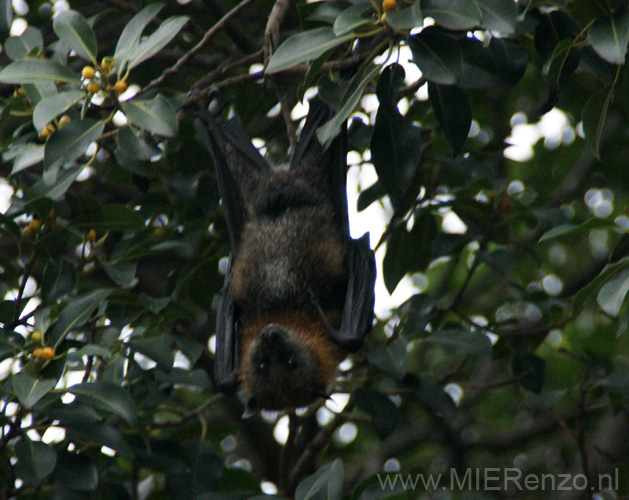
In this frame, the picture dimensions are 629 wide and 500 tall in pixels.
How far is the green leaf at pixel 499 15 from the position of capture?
10.4 ft

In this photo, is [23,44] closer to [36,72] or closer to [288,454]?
[36,72]

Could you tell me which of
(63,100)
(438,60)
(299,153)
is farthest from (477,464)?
(63,100)

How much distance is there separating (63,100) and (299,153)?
1.85 metres

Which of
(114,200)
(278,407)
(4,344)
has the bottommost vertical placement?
(278,407)

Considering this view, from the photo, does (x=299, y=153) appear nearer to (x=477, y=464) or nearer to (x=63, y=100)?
(x=63, y=100)

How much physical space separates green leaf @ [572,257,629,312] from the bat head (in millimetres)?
1936

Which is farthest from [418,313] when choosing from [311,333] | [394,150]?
[394,150]

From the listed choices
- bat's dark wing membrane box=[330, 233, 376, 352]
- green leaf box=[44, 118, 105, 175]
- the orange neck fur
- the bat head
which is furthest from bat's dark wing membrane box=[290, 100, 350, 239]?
green leaf box=[44, 118, 105, 175]

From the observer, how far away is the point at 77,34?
387 cm

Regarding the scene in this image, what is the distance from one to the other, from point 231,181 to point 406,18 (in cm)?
225

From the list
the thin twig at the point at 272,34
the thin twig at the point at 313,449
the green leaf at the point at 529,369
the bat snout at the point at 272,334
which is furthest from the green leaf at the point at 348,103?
the green leaf at the point at 529,369

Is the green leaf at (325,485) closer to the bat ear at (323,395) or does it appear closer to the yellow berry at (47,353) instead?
the bat ear at (323,395)

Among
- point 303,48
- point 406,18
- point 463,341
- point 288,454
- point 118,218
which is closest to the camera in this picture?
point 406,18

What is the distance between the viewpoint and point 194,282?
18.9 ft
